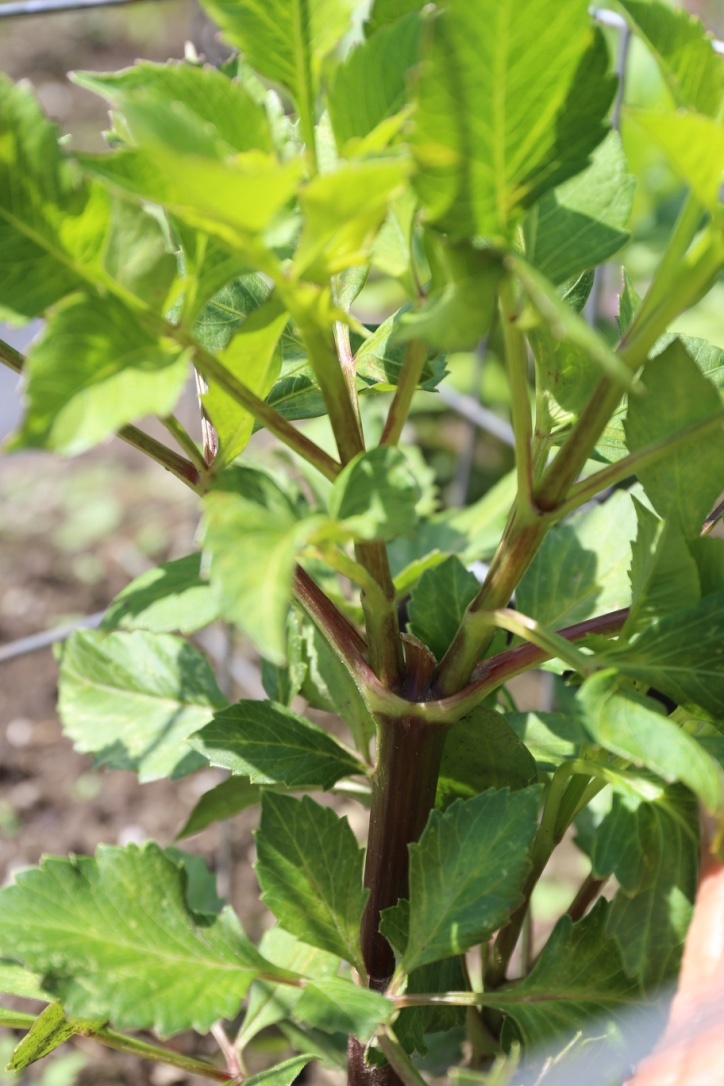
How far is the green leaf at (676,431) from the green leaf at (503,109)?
0.09 metres

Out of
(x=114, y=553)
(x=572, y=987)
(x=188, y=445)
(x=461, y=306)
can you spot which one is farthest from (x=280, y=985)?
(x=114, y=553)

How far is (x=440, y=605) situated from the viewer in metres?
0.53

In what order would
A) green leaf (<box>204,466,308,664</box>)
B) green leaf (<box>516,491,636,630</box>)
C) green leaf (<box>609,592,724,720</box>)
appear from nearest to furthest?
green leaf (<box>204,466,308,664</box>) → green leaf (<box>609,592,724,720</box>) → green leaf (<box>516,491,636,630</box>)

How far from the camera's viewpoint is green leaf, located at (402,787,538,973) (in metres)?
0.46

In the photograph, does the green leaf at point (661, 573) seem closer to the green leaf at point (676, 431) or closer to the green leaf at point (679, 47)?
the green leaf at point (676, 431)

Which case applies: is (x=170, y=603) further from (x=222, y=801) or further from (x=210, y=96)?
(x=210, y=96)

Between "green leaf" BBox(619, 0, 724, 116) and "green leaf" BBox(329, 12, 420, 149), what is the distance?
0.08 metres

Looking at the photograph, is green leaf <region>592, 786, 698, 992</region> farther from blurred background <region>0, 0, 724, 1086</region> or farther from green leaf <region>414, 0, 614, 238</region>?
blurred background <region>0, 0, 724, 1086</region>

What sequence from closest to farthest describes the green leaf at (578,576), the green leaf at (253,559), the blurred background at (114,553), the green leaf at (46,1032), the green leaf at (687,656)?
the green leaf at (253,559) → the green leaf at (687,656) → the green leaf at (46,1032) → the green leaf at (578,576) → the blurred background at (114,553)

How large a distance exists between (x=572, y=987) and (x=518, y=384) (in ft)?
1.00

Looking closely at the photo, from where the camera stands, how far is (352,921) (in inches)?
20.3

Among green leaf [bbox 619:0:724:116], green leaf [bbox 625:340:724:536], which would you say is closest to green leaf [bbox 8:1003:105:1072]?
green leaf [bbox 625:340:724:536]

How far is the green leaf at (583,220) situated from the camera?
1.35 feet

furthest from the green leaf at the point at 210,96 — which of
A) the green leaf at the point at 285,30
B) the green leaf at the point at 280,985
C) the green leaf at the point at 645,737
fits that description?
the green leaf at the point at 280,985
